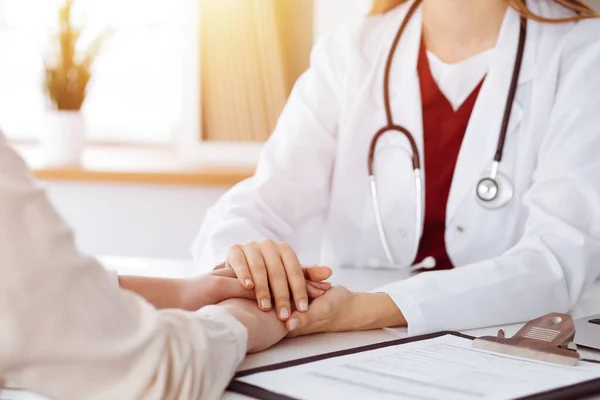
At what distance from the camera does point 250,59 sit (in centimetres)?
262

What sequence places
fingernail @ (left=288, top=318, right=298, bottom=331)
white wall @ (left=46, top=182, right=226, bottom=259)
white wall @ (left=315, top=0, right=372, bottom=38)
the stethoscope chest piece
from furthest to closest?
white wall @ (left=46, top=182, right=226, bottom=259)
white wall @ (left=315, top=0, right=372, bottom=38)
the stethoscope chest piece
fingernail @ (left=288, top=318, right=298, bottom=331)

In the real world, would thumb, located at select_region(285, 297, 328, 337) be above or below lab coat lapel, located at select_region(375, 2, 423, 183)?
below

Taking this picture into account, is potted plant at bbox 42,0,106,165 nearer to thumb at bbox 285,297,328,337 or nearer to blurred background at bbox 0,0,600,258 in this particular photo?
blurred background at bbox 0,0,600,258

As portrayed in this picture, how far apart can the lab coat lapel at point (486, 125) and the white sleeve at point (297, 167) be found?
0.95ft

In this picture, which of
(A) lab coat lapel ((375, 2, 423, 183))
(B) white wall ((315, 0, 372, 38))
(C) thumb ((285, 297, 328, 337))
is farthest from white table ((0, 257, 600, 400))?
(B) white wall ((315, 0, 372, 38))

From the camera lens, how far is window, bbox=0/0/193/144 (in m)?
2.95

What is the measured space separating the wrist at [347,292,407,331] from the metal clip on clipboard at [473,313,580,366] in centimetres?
15

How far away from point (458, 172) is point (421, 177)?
75mm

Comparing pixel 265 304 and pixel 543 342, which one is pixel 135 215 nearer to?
pixel 265 304

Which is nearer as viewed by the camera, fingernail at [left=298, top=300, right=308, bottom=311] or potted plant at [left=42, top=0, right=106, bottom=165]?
fingernail at [left=298, top=300, right=308, bottom=311]

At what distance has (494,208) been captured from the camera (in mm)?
1562

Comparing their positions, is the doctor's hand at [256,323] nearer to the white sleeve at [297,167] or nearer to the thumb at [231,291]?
the thumb at [231,291]

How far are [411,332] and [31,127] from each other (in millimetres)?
2392

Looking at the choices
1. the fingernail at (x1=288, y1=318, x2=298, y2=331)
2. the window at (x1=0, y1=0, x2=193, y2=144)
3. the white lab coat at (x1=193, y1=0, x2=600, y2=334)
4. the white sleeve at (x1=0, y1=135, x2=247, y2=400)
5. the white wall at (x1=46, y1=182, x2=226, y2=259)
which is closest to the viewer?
the white sleeve at (x1=0, y1=135, x2=247, y2=400)
